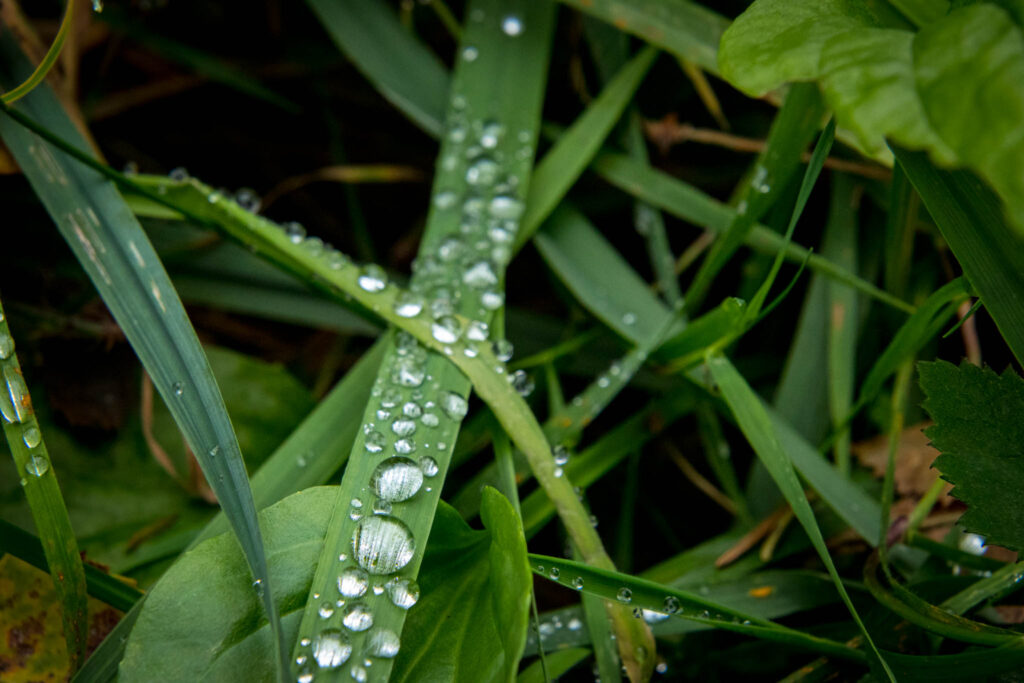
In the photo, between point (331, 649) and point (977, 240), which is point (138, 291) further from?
point (977, 240)

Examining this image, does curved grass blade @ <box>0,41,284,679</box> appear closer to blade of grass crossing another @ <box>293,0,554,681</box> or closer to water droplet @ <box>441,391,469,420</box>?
blade of grass crossing another @ <box>293,0,554,681</box>

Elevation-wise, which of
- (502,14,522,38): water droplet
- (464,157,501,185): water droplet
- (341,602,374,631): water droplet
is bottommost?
(341,602,374,631): water droplet

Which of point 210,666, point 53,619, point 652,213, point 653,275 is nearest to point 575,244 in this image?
point 652,213

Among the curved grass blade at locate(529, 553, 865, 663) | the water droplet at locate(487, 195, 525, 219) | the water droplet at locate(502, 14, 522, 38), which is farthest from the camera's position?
the water droplet at locate(502, 14, 522, 38)

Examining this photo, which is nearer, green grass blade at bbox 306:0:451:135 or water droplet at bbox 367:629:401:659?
water droplet at bbox 367:629:401:659

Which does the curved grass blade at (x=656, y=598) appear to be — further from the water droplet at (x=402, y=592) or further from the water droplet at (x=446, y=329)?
the water droplet at (x=446, y=329)

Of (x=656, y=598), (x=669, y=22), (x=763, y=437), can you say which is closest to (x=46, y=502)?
(x=656, y=598)

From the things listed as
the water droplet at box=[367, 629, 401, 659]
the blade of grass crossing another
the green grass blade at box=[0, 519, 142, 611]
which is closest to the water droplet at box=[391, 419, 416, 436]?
the blade of grass crossing another
